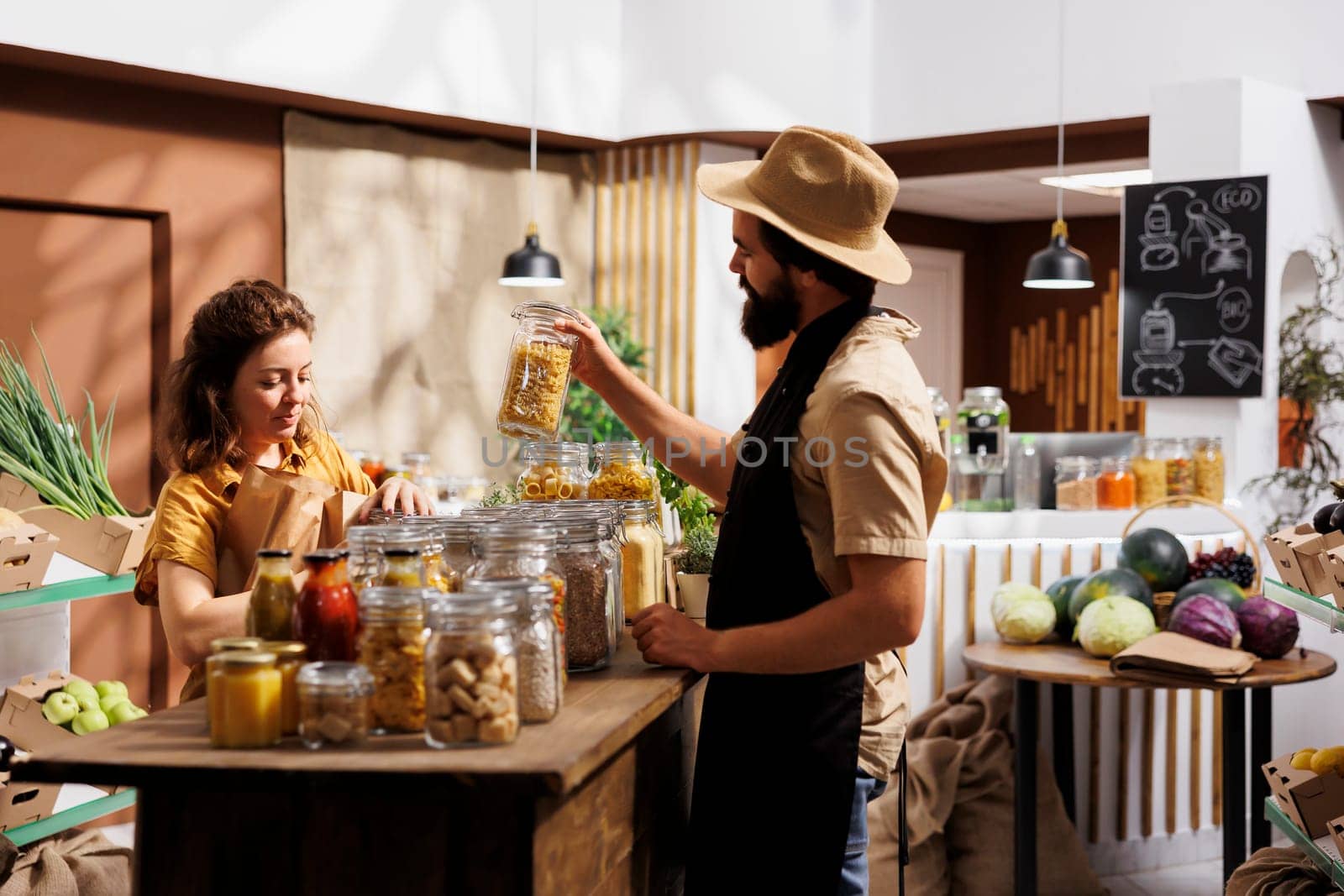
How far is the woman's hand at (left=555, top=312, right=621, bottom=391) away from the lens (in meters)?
2.31

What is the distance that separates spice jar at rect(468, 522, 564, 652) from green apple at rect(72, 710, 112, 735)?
5.58 feet

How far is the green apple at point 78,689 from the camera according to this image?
2936mm

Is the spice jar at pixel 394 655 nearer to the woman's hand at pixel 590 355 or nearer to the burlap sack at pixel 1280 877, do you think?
the woman's hand at pixel 590 355

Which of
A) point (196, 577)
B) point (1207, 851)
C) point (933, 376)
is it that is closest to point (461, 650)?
point (196, 577)

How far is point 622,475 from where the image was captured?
2264mm

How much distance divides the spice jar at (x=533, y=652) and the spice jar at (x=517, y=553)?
0.13 metres

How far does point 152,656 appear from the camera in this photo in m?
5.70

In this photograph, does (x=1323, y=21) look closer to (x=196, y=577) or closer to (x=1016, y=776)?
(x=1016, y=776)

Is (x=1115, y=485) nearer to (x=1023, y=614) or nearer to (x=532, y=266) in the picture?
(x=1023, y=614)

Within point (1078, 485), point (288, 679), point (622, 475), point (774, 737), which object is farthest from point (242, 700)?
point (1078, 485)

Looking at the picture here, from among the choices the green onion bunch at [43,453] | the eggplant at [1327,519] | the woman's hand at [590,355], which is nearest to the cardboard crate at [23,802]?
the green onion bunch at [43,453]

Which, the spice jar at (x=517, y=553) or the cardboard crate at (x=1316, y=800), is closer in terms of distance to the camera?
the spice jar at (x=517, y=553)

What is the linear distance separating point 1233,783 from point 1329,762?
1.17 meters

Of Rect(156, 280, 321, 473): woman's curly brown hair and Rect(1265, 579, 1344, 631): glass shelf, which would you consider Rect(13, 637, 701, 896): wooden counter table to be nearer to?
Rect(156, 280, 321, 473): woman's curly brown hair
